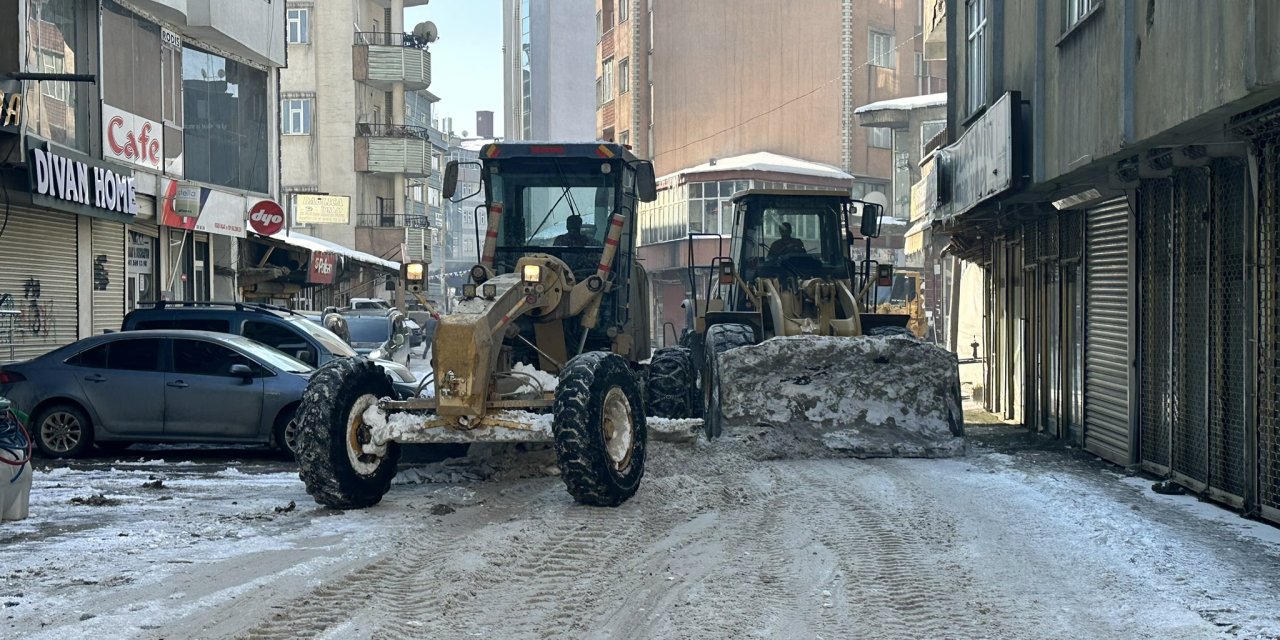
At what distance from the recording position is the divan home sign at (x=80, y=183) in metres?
18.3

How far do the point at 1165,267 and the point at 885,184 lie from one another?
4434 cm

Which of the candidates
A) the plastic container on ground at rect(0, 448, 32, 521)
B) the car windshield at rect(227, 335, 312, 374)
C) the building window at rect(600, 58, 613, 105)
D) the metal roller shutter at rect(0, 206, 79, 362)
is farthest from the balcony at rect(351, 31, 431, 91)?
the plastic container on ground at rect(0, 448, 32, 521)

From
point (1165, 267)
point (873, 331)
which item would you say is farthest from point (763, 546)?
point (873, 331)

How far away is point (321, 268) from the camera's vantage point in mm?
33500

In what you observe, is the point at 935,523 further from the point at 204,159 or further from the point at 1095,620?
the point at 204,159

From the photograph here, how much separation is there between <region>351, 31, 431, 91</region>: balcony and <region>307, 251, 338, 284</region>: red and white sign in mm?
25876

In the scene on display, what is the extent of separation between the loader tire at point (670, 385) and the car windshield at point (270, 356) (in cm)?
359

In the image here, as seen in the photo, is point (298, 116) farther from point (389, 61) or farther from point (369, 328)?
point (369, 328)

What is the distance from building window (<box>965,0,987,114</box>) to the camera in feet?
Answer: 63.3

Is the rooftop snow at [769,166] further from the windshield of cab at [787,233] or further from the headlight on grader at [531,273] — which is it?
the headlight on grader at [531,273]

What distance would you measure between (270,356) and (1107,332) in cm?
860

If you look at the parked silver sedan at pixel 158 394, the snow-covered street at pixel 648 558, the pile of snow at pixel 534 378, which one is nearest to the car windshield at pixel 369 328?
the parked silver sedan at pixel 158 394

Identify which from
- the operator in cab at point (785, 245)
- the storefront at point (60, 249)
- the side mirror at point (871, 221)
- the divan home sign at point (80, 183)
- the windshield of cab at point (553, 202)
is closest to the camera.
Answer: the windshield of cab at point (553, 202)

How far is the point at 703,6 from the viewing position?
58.0 meters
